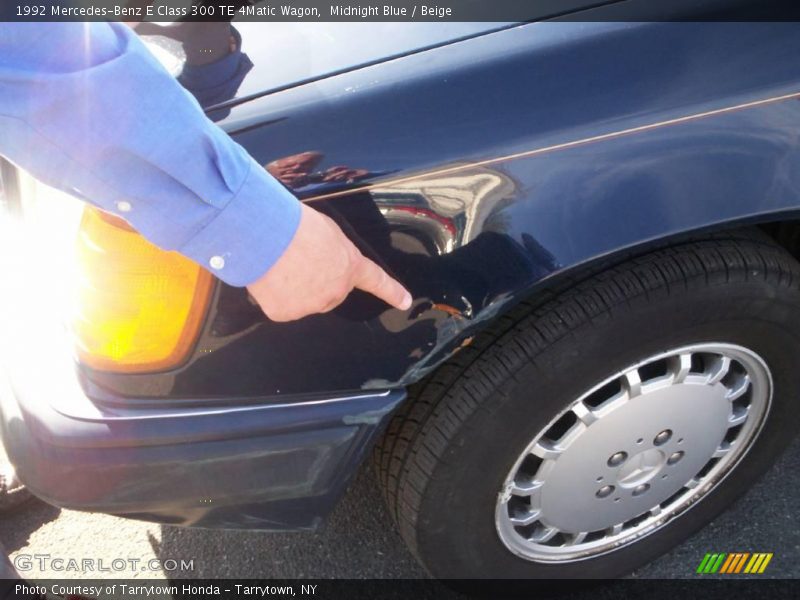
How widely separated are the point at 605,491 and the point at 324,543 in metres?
0.78

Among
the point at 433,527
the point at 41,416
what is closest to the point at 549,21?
the point at 433,527

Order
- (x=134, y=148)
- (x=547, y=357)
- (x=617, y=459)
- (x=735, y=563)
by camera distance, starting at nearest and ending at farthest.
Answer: (x=134, y=148), (x=547, y=357), (x=617, y=459), (x=735, y=563)

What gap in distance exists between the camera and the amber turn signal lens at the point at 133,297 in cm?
128

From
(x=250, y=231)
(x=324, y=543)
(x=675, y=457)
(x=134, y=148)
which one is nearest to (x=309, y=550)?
(x=324, y=543)

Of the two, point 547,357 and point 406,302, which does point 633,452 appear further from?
point 406,302

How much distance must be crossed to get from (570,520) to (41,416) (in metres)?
1.13

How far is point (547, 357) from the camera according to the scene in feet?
4.69

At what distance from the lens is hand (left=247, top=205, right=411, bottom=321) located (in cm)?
118

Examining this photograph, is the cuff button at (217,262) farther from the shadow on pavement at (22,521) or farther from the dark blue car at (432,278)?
the shadow on pavement at (22,521)

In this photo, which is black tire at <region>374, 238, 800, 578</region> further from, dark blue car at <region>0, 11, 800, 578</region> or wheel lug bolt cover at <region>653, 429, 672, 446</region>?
wheel lug bolt cover at <region>653, 429, 672, 446</region>

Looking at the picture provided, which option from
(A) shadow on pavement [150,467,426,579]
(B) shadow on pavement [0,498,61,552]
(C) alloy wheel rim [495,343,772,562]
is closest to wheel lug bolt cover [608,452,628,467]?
(C) alloy wheel rim [495,343,772,562]

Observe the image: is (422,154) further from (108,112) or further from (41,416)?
(41,416)

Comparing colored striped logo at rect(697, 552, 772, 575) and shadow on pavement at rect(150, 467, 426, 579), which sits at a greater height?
shadow on pavement at rect(150, 467, 426, 579)

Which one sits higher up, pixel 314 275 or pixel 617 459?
pixel 314 275
